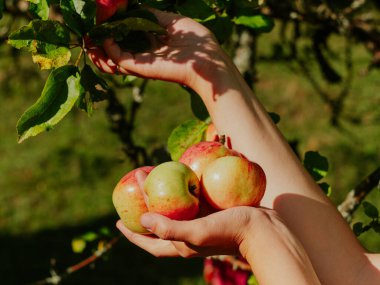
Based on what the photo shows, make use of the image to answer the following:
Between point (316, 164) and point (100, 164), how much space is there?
272 cm

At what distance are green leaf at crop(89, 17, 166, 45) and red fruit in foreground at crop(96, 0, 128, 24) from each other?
59mm

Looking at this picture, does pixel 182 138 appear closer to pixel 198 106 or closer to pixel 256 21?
pixel 198 106

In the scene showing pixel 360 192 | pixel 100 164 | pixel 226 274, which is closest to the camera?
pixel 360 192

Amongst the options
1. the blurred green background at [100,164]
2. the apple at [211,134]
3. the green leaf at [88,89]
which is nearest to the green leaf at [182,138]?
the apple at [211,134]

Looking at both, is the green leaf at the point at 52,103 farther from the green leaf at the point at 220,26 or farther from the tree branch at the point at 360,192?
the tree branch at the point at 360,192

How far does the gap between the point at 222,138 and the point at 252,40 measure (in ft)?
2.87

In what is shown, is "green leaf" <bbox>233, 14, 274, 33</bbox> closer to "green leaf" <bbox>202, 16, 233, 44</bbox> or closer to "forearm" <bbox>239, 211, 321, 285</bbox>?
"green leaf" <bbox>202, 16, 233, 44</bbox>

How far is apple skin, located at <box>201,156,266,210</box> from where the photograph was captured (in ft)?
4.15

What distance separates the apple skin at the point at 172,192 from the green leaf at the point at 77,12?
35 centimetres

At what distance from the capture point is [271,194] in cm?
151

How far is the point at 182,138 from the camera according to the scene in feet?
5.13

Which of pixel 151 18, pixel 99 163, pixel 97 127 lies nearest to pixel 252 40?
pixel 151 18

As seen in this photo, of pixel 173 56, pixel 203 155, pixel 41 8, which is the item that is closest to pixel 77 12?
pixel 41 8

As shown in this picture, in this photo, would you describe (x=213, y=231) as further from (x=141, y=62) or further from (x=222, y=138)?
(x=141, y=62)
